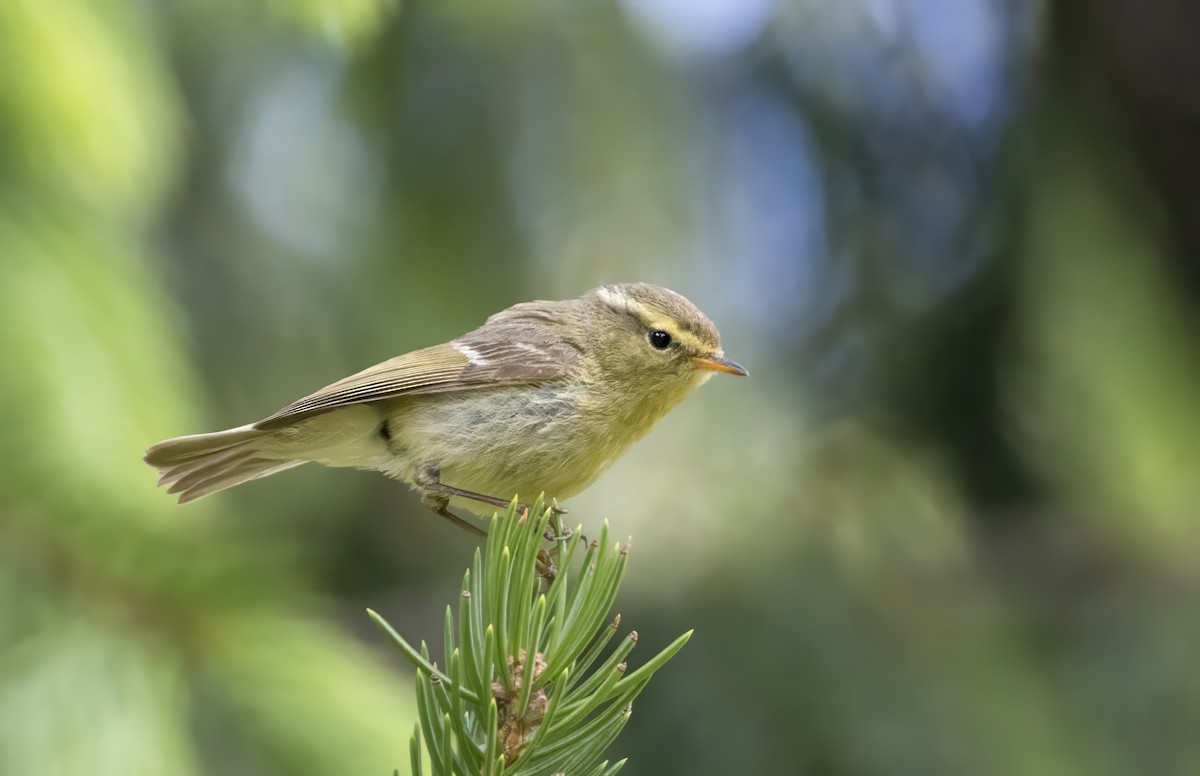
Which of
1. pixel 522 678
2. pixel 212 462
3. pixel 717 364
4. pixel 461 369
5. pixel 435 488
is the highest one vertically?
pixel 212 462

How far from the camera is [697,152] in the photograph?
16.2 feet

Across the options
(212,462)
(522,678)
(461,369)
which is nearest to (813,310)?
(461,369)

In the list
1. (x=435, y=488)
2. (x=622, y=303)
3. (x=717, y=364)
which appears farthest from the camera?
(x=622, y=303)

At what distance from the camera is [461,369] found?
3512 millimetres

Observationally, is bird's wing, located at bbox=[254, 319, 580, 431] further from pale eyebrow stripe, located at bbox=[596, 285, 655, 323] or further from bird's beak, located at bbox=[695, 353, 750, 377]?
bird's beak, located at bbox=[695, 353, 750, 377]

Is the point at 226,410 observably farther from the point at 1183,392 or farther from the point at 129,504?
the point at 1183,392

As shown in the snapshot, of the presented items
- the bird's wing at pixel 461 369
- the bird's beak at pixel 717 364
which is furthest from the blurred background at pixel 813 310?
the bird's beak at pixel 717 364

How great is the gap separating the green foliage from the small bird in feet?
4.36

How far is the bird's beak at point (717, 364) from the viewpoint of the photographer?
3.62 meters

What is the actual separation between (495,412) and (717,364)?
0.76 m

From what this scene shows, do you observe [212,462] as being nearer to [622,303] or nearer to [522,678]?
[622,303]

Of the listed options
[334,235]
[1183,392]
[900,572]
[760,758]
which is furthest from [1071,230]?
[334,235]

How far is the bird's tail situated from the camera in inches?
128

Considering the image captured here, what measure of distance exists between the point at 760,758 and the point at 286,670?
2263 millimetres
